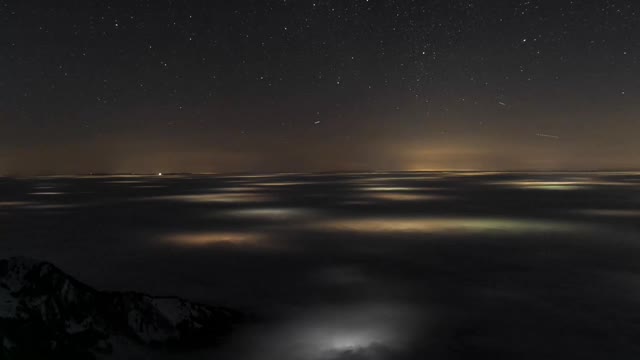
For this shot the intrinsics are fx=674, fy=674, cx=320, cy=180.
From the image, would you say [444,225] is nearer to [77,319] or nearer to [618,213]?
[618,213]

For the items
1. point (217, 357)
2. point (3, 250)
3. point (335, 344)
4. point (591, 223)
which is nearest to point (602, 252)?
point (591, 223)

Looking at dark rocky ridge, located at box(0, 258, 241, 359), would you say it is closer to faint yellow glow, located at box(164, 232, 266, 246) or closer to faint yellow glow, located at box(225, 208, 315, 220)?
faint yellow glow, located at box(164, 232, 266, 246)

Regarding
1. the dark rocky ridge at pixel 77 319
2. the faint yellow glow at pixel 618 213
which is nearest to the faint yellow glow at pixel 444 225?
the faint yellow glow at pixel 618 213

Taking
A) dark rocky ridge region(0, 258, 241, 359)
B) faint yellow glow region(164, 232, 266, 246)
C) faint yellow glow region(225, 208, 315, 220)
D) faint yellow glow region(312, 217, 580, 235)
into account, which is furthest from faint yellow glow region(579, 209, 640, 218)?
dark rocky ridge region(0, 258, 241, 359)

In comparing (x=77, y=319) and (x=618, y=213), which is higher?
(x=77, y=319)

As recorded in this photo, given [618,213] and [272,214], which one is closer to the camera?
[618,213]

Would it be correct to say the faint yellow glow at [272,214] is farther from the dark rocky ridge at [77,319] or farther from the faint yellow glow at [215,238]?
the dark rocky ridge at [77,319]

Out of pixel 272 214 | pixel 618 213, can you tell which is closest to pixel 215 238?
pixel 272 214

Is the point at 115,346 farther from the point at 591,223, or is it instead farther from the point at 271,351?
the point at 591,223
